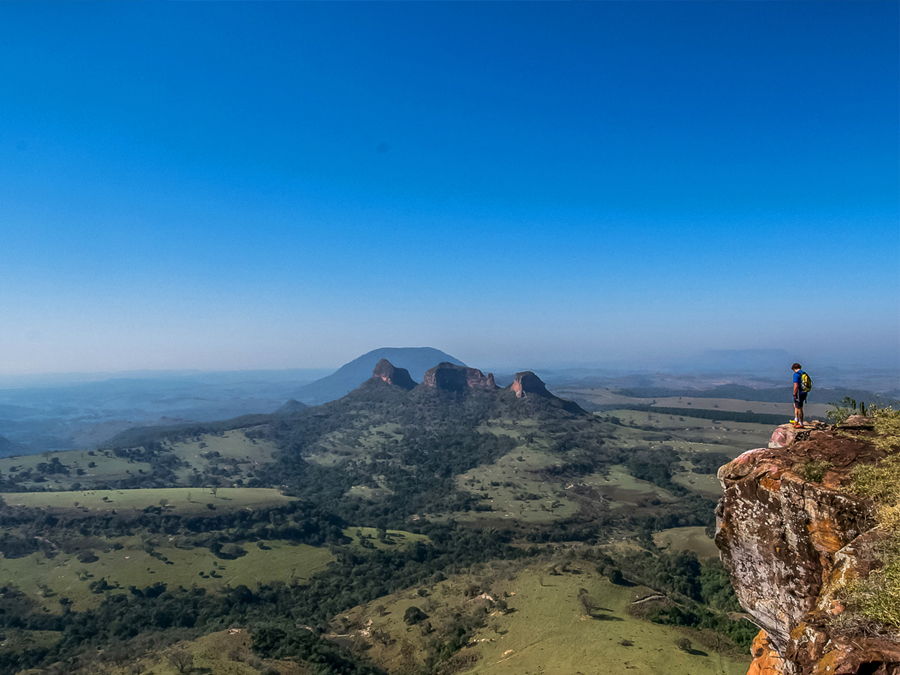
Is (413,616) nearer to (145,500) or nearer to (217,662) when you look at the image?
(217,662)

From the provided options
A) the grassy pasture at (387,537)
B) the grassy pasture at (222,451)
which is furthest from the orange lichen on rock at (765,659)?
the grassy pasture at (222,451)

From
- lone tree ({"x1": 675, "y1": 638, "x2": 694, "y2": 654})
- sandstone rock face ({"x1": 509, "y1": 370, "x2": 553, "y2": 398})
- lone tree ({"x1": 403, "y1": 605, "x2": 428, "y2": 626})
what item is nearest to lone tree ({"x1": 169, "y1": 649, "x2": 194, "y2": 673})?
lone tree ({"x1": 403, "y1": 605, "x2": 428, "y2": 626})

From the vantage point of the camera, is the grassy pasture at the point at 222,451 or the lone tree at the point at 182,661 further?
the grassy pasture at the point at 222,451

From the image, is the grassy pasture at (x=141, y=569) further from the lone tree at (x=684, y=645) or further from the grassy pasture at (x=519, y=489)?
the lone tree at (x=684, y=645)

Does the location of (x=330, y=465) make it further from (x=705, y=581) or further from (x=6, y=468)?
(x=705, y=581)

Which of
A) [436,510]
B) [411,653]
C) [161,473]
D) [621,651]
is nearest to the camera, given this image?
[621,651]

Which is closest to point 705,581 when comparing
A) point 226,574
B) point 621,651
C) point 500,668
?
point 621,651

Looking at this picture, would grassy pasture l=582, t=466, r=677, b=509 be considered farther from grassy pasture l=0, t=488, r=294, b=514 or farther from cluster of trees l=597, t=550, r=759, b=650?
grassy pasture l=0, t=488, r=294, b=514
